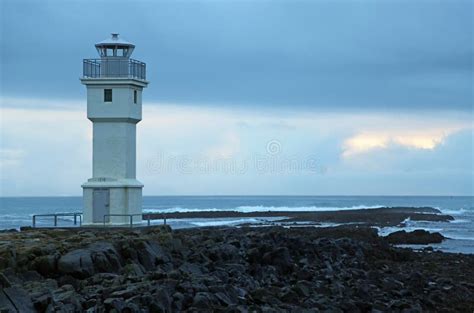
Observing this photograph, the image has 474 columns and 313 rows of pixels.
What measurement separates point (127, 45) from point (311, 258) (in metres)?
6.91

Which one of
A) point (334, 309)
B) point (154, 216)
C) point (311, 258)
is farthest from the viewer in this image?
point (154, 216)

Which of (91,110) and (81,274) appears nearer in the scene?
(81,274)

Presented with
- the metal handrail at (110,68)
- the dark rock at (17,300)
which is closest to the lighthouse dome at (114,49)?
the metal handrail at (110,68)

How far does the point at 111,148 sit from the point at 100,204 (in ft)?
4.45

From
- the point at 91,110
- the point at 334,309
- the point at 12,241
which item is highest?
the point at 91,110

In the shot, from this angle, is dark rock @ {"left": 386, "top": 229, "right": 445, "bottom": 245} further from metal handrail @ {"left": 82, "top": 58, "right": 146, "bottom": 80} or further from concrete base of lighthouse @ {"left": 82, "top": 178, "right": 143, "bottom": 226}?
metal handrail @ {"left": 82, "top": 58, "right": 146, "bottom": 80}

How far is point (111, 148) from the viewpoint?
20.2 meters

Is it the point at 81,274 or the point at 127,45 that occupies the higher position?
the point at 127,45

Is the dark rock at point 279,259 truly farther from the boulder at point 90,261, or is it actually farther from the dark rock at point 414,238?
the dark rock at point 414,238

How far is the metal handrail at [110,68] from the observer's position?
806 inches

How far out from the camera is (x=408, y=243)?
30719 millimetres

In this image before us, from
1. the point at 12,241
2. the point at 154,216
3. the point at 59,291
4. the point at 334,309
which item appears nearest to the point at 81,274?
the point at 59,291

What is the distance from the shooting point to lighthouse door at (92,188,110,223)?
790 inches

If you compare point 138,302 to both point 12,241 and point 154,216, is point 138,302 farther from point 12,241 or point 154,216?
point 154,216
